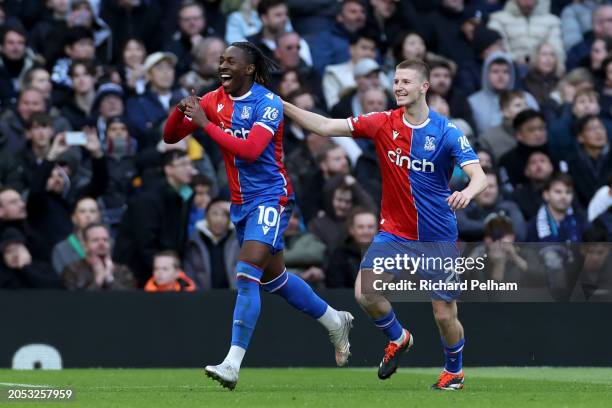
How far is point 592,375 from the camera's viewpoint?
544 inches

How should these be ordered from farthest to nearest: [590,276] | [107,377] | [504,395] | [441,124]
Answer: [590,276] < [107,377] < [441,124] < [504,395]

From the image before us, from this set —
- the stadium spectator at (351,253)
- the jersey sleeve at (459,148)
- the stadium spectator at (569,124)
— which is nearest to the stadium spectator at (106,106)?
the stadium spectator at (351,253)

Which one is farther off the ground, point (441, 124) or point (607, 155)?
point (441, 124)

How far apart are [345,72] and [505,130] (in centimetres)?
214

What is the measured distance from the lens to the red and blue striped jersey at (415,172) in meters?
11.3

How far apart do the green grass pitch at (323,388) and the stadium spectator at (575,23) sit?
22.5 ft

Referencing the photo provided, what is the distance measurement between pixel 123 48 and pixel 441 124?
845cm

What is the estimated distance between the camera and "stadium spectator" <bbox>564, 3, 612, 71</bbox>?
20266mm

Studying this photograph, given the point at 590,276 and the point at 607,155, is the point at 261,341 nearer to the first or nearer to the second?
the point at 590,276

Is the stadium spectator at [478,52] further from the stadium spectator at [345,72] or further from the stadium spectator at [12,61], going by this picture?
the stadium spectator at [12,61]

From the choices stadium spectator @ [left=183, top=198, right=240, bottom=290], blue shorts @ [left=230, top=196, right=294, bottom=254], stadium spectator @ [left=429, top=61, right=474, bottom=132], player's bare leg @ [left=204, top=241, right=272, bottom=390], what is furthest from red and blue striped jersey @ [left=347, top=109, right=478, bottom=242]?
stadium spectator @ [left=429, top=61, right=474, bottom=132]

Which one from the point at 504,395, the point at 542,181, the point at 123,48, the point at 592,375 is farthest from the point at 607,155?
the point at 504,395

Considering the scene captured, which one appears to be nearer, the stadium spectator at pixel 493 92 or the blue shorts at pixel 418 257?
the blue shorts at pixel 418 257

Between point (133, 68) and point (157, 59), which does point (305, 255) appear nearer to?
point (157, 59)
